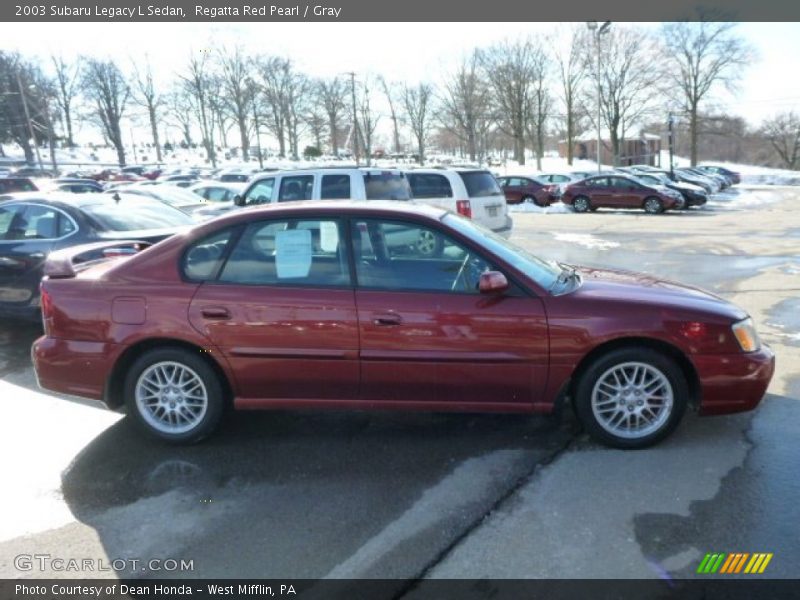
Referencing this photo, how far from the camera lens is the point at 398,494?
338 centimetres

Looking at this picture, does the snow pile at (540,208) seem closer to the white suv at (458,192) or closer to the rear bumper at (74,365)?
the white suv at (458,192)

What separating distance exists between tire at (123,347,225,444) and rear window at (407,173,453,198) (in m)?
7.17

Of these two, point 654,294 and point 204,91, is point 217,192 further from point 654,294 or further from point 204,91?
point 204,91

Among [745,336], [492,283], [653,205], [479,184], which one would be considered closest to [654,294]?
[745,336]

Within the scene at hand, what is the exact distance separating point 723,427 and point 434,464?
2.08 m

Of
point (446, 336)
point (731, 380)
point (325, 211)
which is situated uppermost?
point (325, 211)

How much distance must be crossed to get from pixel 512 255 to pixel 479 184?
23.6ft

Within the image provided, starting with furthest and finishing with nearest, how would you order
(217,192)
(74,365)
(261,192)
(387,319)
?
(217,192) < (261,192) < (74,365) < (387,319)

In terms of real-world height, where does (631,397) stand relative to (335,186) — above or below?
below

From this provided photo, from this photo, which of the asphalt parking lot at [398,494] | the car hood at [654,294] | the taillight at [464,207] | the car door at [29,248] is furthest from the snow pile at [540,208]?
the car hood at [654,294]

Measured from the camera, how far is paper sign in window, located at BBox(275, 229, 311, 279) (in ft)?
12.8

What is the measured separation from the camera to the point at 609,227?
18.1m

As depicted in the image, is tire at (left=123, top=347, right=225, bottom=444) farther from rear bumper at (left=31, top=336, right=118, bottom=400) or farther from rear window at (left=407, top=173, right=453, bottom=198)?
rear window at (left=407, top=173, right=453, bottom=198)

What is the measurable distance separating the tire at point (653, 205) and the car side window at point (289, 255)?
22.1 m
